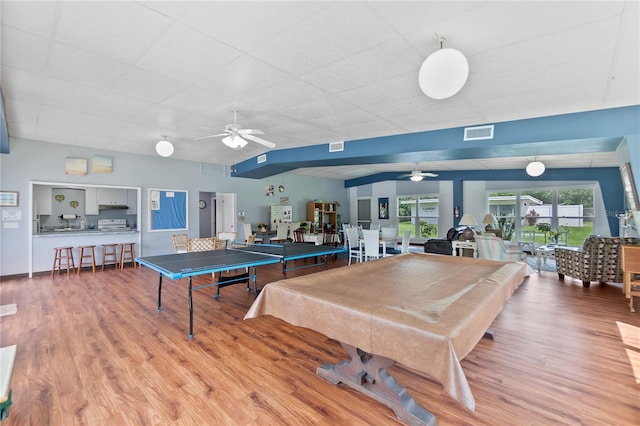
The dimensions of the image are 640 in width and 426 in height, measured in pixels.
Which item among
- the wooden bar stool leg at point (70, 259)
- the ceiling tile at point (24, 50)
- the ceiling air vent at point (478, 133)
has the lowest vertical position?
the wooden bar stool leg at point (70, 259)

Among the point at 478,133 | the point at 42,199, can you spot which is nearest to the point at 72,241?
the point at 42,199

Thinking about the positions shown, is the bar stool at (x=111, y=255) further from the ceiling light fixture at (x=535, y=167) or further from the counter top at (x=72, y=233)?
the ceiling light fixture at (x=535, y=167)

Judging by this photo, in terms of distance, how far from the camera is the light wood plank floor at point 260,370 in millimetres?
1809

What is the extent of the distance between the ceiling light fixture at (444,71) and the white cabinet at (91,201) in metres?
8.22

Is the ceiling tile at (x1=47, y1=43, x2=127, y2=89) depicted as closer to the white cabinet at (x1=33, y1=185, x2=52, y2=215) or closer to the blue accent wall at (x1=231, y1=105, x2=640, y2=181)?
the blue accent wall at (x1=231, y1=105, x2=640, y2=181)

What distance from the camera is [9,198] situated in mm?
5395

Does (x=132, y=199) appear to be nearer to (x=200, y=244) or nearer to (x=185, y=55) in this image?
(x=200, y=244)

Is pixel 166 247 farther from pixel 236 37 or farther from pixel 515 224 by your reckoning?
pixel 515 224

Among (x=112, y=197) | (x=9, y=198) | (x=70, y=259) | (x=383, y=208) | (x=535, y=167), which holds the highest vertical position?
(x=535, y=167)

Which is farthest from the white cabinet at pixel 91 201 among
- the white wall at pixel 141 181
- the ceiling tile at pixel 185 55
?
the ceiling tile at pixel 185 55

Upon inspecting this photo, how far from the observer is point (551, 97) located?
3.24 metres

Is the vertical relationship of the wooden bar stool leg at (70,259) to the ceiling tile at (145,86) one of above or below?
below

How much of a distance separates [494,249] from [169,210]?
298 inches

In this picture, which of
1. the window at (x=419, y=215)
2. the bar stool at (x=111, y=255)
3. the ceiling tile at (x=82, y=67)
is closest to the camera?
the ceiling tile at (x=82, y=67)
